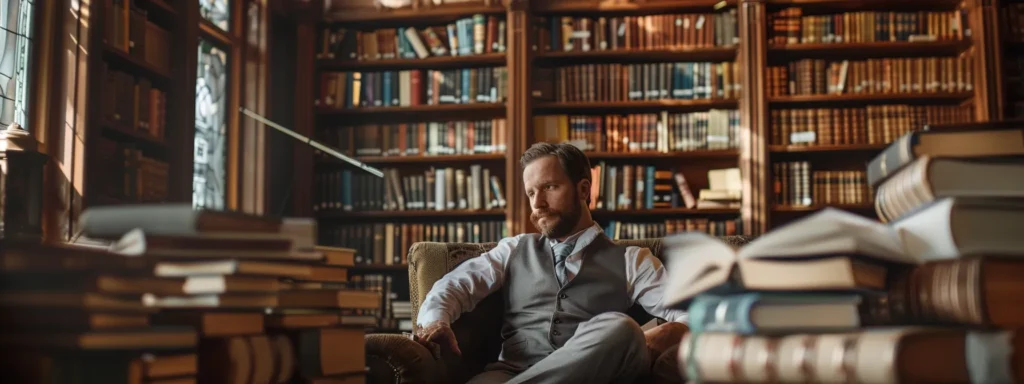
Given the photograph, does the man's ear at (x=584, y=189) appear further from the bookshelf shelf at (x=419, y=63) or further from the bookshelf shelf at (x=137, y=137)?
the bookshelf shelf at (x=419, y=63)

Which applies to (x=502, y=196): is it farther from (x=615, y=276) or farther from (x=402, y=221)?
(x=615, y=276)

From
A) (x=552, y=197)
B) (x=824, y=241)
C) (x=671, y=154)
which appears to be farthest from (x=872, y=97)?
(x=824, y=241)

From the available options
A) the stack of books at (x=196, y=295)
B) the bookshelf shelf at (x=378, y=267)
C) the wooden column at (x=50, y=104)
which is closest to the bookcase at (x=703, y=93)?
the bookshelf shelf at (x=378, y=267)

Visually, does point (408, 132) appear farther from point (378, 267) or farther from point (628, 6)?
point (628, 6)

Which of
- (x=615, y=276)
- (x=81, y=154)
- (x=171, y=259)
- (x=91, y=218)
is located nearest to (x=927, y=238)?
(x=171, y=259)

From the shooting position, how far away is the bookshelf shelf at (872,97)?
4855 millimetres

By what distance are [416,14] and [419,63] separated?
0.25 meters

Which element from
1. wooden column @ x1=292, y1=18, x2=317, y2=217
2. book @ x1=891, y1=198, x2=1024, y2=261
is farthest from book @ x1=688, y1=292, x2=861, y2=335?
wooden column @ x1=292, y1=18, x2=317, y2=217

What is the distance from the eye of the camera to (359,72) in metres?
5.29

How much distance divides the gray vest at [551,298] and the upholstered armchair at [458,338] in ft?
0.19

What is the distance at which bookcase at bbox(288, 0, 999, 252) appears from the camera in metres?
4.88

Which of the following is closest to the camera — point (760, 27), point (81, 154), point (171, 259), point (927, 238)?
point (927, 238)

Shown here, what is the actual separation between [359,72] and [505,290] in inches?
111

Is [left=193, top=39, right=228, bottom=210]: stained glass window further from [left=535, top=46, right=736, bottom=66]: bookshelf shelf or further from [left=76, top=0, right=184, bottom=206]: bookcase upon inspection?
[left=535, top=46, right=736, bottom=66]: bookshelf shelf
